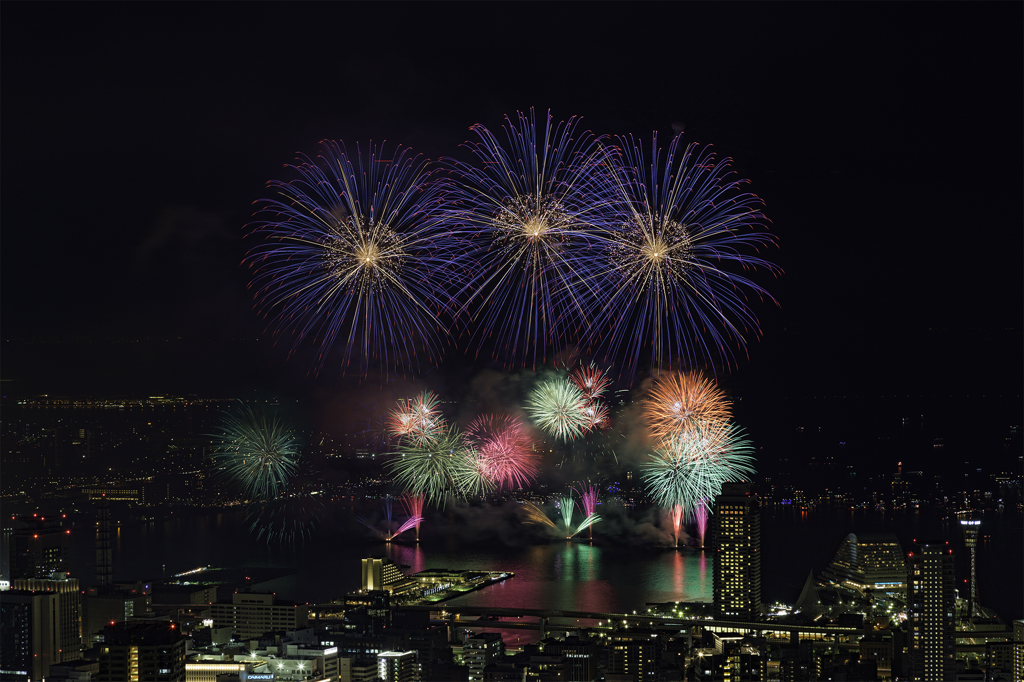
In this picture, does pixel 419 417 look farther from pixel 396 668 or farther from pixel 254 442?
pixel 396 668

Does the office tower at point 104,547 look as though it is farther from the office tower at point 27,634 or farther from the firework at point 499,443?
the firework at point 499,443

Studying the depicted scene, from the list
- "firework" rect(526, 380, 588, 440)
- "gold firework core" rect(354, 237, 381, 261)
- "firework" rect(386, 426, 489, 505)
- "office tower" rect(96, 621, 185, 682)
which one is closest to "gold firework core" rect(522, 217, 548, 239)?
"gold firework core" rect(354, 237, 381, 261)

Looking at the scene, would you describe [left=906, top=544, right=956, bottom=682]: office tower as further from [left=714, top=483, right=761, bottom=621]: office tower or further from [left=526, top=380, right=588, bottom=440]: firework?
[left=526, top=380, right=588, bottom=440]: firework

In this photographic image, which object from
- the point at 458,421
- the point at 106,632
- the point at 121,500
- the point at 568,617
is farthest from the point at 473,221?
the point at 121,500

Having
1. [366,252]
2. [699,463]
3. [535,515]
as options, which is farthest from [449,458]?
[535,515]

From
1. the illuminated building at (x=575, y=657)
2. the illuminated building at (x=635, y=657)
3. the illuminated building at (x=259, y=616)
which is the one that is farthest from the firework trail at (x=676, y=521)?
the illuminated building at (x=575, y=657)

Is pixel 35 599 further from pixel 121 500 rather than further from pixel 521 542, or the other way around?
pixel 521 542
